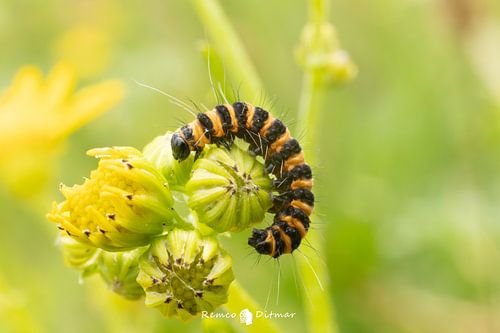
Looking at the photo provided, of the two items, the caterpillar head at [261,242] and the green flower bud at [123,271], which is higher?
the caterpillar head at [261,242]

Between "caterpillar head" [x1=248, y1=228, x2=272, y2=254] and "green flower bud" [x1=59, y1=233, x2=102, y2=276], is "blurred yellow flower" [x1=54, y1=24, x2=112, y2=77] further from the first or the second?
"caterpillar head" [x1=248, y1=228, x2=272, y2=254]

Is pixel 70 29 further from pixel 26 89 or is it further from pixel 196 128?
pixel 196 128

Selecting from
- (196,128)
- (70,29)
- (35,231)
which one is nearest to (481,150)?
(196,128)

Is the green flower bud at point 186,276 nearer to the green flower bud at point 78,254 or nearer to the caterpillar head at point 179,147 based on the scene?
the caterpillar head at point 179,147

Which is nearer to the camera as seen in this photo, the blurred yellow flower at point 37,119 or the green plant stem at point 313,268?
the green plant stem at point 313,268

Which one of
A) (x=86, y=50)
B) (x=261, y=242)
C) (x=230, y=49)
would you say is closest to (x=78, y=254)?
(x=261, y=242)

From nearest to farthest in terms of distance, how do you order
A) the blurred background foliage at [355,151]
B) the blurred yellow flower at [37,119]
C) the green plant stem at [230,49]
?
the green plant stem at [230,49] < the blurred yellow flower at [37,119] < the blurred background foliage at [355,151]

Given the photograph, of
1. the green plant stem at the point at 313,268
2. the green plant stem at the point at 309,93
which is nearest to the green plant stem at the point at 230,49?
the green plant stem at the point at 309,93
